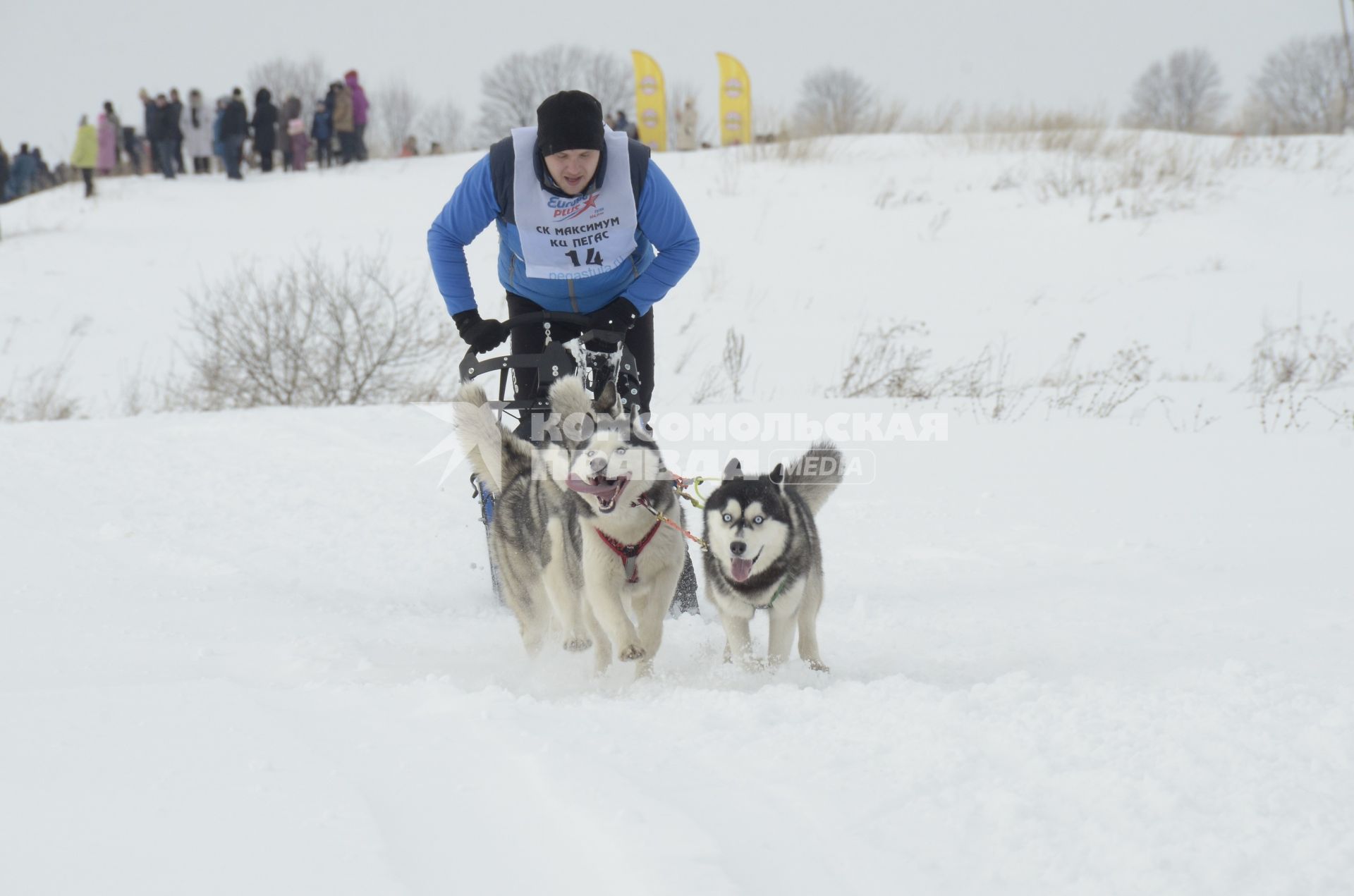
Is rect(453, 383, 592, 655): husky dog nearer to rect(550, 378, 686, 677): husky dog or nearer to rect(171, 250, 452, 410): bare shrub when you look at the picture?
rect(550, 378, 686, 677): husky dog

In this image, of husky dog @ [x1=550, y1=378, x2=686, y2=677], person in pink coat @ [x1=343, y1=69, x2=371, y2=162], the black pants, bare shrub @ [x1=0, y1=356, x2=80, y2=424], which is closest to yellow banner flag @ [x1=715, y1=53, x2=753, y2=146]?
person in pink coat @ [x1=343, y1=69, x2=371, y2=162]

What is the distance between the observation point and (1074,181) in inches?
633

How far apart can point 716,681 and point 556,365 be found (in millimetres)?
1256

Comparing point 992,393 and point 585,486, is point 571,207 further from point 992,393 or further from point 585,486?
point 992,393

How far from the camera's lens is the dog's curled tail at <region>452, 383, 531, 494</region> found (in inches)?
146

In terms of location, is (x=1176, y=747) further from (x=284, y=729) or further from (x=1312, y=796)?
(x=284, y=729)

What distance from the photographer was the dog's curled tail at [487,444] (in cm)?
371

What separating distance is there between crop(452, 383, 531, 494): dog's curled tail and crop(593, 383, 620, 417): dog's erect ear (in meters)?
0.50

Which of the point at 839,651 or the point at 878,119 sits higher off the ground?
the point at 878,119

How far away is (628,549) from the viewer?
10.7 ft

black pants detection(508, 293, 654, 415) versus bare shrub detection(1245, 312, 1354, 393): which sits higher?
black pants detection(508, 293, 654, 415)

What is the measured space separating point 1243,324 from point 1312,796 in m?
11.0

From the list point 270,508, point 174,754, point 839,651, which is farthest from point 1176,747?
point 270,508

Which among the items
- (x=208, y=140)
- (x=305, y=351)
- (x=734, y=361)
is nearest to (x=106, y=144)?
(x=208, y=140)
